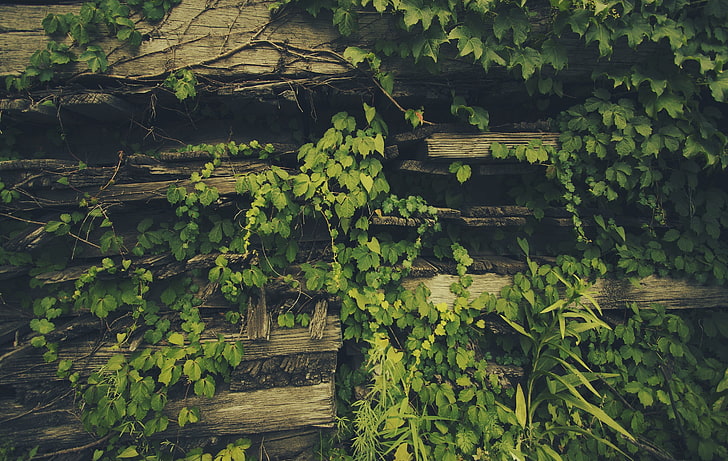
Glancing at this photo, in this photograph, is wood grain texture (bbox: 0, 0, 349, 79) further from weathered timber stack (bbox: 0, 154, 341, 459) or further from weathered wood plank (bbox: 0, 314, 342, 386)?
weathered wood plank (bbox: 0, 314, 342, 386)

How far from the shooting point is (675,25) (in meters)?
2.33

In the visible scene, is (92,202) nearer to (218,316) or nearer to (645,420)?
(218,316)

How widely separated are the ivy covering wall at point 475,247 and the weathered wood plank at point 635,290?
0.10m

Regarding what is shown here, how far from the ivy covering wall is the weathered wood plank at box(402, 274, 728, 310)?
0.10m

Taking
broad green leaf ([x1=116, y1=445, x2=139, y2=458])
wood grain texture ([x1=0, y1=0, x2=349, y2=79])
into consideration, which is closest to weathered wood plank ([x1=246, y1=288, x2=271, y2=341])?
broad green leaf ([x1=116, y1=445, x2=139, y2=458])

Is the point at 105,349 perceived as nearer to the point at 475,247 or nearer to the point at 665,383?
the point at 475,247

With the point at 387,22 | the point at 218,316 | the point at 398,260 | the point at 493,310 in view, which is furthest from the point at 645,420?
the point at 387,22

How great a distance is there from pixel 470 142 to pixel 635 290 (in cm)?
203

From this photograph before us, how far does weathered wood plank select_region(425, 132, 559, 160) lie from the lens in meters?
2.55

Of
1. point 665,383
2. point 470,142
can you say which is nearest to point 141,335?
point 470,142

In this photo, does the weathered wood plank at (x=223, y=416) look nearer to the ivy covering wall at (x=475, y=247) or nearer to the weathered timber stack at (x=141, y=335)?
the weathered timber stack at (x=141, y=335)

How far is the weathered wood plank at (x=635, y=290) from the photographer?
282 cm

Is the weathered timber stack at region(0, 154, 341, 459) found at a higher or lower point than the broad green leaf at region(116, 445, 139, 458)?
higher

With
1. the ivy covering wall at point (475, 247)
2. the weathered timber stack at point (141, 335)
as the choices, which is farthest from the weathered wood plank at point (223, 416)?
the ivy covering wall at point (475, 247)
